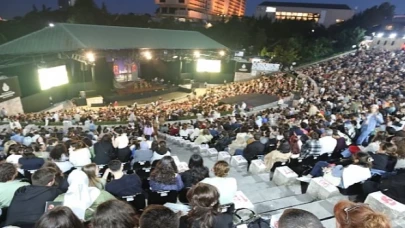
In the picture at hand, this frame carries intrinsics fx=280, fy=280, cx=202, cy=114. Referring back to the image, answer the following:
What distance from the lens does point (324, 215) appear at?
380 cm

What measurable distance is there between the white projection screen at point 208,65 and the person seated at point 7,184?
28306 mm

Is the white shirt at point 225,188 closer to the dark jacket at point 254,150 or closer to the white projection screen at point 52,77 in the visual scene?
the dark jacket at point 254,150

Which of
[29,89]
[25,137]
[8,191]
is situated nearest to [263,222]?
[8,191]

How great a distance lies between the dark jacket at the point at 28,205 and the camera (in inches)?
116

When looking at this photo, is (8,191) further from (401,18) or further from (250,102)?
(401,18)

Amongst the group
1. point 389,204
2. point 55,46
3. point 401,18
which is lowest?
point 389,204

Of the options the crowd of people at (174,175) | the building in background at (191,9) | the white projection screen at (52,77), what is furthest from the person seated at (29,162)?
the building in background at (191,9)

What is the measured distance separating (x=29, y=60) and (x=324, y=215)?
2285cm

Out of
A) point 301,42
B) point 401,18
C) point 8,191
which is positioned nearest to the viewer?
point 8,191

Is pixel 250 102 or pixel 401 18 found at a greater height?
pixel 401 18

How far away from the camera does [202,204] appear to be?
2711 millimetres

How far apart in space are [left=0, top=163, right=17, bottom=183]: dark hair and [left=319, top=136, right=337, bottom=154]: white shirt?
18.7ft

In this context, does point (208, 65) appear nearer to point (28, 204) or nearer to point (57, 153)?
point (57, 153)

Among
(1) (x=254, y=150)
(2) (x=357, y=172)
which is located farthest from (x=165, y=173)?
(1) (x=254, y=150)
